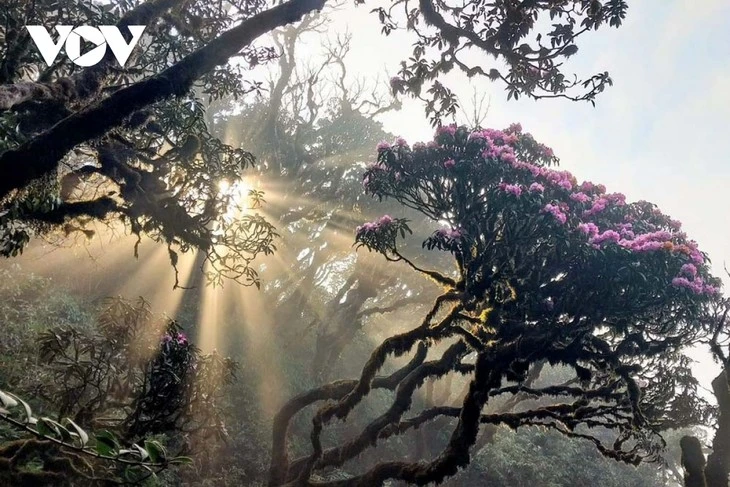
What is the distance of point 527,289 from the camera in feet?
25.1

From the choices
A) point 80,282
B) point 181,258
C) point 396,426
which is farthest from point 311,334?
point 396,426

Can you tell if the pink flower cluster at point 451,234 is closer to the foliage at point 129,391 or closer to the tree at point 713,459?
the foliage at point 129,391

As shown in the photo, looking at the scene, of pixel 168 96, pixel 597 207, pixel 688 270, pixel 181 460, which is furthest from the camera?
pixel 597 207

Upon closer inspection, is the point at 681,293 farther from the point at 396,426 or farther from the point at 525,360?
the point at 396,426

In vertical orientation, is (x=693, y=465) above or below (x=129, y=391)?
above

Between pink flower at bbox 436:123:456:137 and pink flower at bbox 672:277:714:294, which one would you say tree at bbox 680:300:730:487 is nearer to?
pink flower at bbox 672:277:714:294

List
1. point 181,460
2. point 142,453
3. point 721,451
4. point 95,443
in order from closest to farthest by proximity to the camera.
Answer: point 142,453 < point 95,443 < point 181,460 < point 721,451

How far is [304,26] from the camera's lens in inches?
891

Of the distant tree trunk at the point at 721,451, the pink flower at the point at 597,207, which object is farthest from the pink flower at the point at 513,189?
the distant tree trunk at the point at 721,451

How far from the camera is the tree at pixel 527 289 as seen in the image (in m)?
7.06

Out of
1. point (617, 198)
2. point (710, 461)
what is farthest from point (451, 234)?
point (710, 461)

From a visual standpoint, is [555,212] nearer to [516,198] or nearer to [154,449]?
[516,198]

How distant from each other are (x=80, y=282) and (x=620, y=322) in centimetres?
1849

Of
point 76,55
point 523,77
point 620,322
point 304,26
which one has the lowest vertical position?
point 620,322
